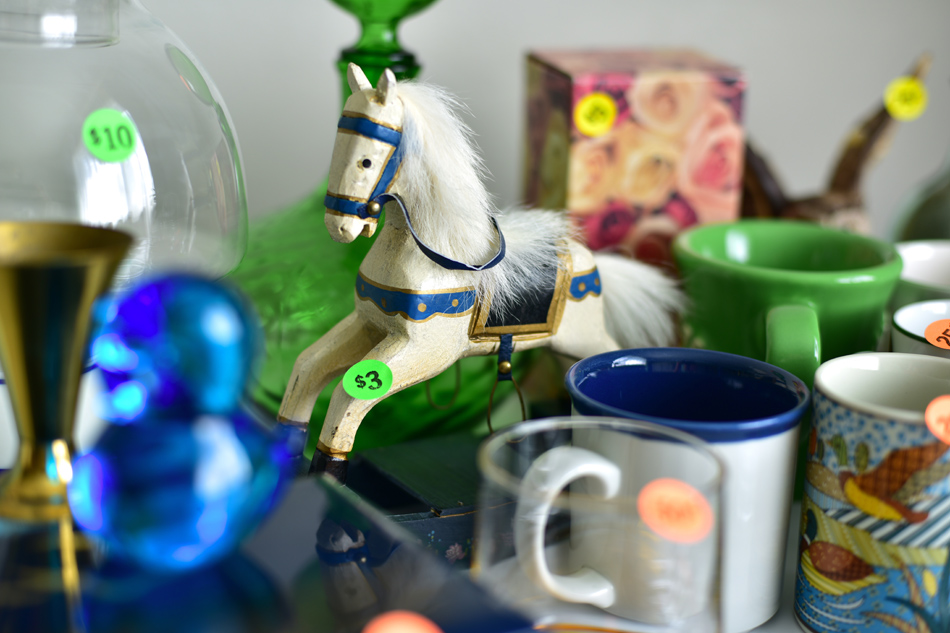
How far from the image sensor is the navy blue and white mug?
34 centimetres

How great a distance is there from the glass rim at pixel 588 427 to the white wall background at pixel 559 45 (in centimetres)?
35

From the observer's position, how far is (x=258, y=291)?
503 mm

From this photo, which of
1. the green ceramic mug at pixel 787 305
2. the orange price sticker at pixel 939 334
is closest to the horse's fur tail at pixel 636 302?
the green ceramic mug at pixel 787 305

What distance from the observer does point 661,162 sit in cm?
56

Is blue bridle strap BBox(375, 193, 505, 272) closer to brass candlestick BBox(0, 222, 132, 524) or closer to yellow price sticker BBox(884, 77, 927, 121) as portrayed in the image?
brass candlestick BBox(0, 222, 132, 524)

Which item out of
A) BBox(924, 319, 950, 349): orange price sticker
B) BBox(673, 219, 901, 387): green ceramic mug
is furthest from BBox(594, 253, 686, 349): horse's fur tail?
BBox(924, 319, 950, 349): orange price sticker

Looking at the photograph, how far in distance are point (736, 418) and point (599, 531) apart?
0.55 feet

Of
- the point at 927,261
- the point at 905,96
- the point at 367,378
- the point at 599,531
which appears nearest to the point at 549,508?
the point at 599,531

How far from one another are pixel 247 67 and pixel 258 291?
22cm

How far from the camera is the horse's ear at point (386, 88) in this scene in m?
0.35

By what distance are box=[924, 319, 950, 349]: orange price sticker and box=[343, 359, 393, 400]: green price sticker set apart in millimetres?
258

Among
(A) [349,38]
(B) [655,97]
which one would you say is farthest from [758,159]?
(A) [349,38]

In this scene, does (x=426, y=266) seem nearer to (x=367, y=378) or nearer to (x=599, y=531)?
(x=367, y=378)

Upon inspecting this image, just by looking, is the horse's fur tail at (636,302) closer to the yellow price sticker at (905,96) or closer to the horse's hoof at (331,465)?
the horse's hoof at (331,465)
